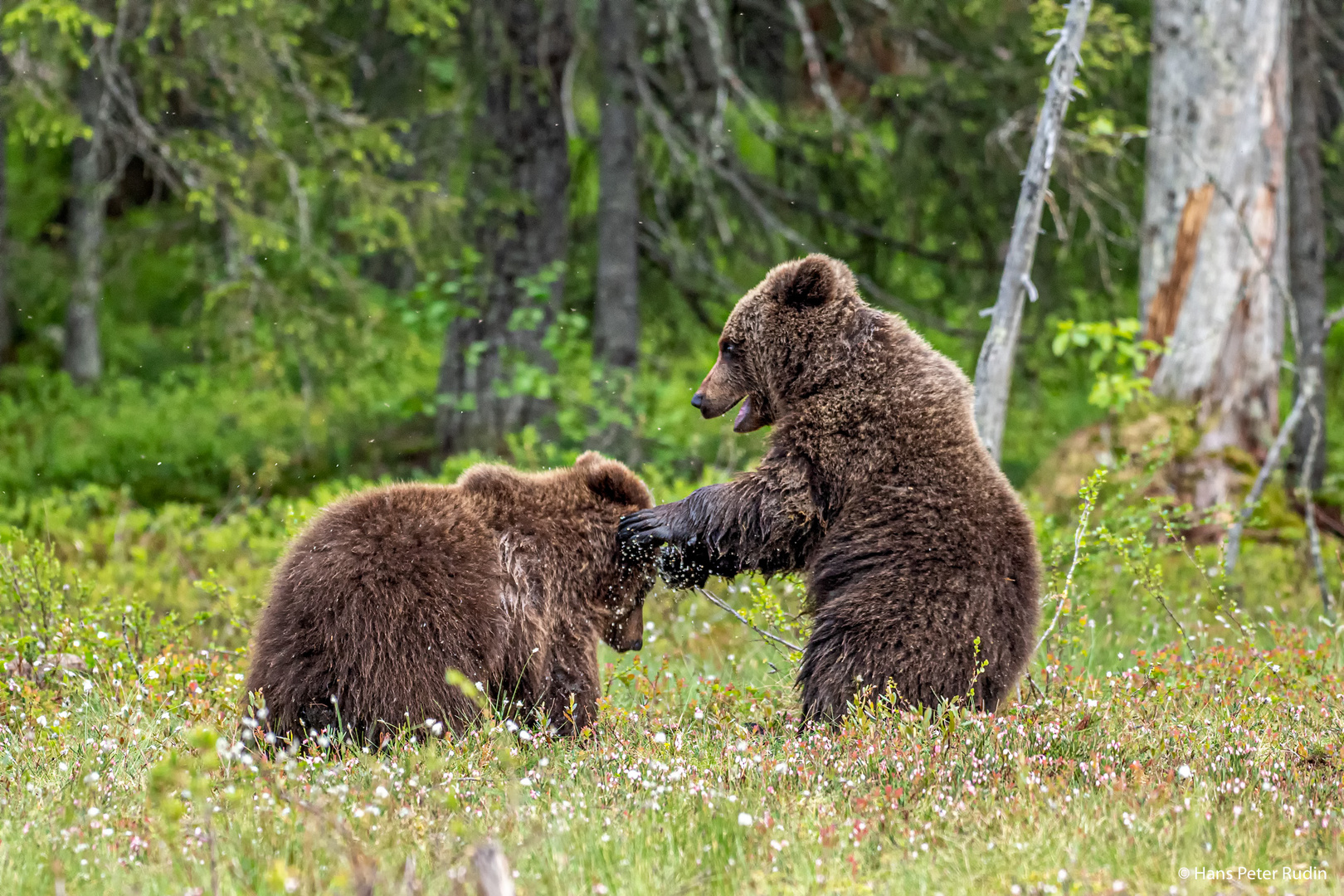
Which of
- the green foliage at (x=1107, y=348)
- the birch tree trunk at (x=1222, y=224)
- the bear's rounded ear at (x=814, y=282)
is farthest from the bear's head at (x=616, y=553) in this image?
the birch tree trunk at (x=1222, y=224)

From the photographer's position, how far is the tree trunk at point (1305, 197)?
1215cm

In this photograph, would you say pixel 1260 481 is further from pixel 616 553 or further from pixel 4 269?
pixel 4 269

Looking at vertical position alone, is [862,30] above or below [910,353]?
above

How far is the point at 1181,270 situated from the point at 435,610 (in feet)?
24.9

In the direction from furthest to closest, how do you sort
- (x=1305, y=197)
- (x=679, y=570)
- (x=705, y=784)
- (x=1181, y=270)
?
(x=1305, y=197)
(x=1181, y=270)
(x=679, y=570)
(x=705, y=784)

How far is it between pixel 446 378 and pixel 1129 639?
321 inches

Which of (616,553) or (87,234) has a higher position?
(616,553)

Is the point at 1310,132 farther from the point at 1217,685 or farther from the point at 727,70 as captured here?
the point at 1217,685

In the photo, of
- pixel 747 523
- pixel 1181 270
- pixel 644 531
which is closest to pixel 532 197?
pixel 1181 270

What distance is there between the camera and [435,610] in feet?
15.6

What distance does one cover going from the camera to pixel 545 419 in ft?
43.0

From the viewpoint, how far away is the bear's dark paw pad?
539 cm

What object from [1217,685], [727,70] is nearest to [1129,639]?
[1217,685]

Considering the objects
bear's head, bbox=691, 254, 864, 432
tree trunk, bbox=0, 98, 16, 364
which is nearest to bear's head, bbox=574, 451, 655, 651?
bear's head, bbox=691, 254, 864, 432
